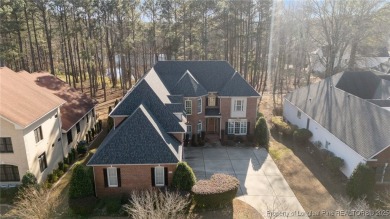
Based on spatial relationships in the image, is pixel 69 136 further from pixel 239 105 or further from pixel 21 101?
pixel 239 105

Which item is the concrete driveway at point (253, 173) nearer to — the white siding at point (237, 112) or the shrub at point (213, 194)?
the shrub at point (213, 194)

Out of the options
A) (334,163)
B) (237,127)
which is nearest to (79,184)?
(237,127)

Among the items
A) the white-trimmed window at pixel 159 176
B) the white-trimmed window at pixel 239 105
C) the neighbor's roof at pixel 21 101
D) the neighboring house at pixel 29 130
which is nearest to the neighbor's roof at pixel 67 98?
the neighboring house at pixel 29 130

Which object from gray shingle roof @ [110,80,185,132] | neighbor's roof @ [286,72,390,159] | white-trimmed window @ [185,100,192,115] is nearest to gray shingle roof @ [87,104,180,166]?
gray shingle roof @ [110,80,185,132]

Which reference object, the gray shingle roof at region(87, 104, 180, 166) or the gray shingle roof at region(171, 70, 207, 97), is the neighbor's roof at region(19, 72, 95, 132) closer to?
the gray shingle roof at region(87, 104, 180, 166)

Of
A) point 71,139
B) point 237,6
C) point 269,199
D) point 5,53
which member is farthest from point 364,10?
point 5,53
